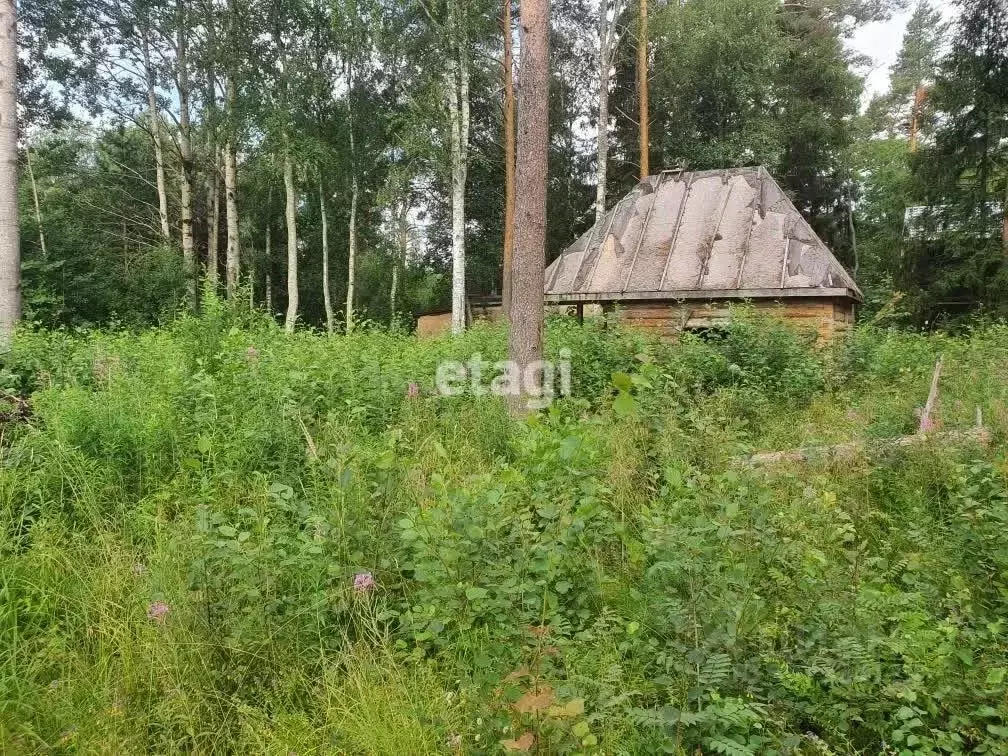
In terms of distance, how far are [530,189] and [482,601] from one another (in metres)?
4.55

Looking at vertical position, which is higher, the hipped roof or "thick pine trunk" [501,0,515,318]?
"thick pine trunk" [501,0,515,318]

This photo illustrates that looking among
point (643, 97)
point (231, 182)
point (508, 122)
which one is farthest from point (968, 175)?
point (231, 182)

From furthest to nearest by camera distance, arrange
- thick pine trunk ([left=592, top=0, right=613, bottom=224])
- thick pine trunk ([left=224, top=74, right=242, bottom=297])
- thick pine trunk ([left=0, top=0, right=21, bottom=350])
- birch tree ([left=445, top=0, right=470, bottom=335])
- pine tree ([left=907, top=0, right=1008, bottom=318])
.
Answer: thick pine trunk ([left=592, top=0, right=613, bottom=224]) → thick pine trunk ([left=224, top=74, right=242, bottom=297]) → pine tree ([left=907, top=0, right=1008, bottom=318]) → birch tree ([left=445, top=0, right=470, bottom=335]) → thick pine trunk ([left=0, top=0, right=21, bottom=350])

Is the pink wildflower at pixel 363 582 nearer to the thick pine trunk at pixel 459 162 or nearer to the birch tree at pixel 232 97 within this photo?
the thick pine trunk at pixel 459 162

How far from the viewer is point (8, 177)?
696 cm

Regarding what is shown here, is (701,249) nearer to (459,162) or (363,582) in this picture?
(459,162)

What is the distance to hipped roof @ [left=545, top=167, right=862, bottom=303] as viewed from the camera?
29.9 ft

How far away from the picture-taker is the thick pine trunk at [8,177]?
6.79 m

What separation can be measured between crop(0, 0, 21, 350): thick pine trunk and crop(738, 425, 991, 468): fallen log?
27.1ft

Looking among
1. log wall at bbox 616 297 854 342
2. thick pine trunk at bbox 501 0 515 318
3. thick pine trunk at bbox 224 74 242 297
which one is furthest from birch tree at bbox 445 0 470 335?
thick pine trunk at bbox 224 74 242 297

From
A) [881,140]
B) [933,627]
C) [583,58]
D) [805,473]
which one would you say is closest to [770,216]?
[805,473]

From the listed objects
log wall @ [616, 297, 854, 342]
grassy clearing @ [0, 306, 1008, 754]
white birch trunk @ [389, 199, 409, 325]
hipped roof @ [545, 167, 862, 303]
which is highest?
white birch trunk @ [389, 199, 409, 325]

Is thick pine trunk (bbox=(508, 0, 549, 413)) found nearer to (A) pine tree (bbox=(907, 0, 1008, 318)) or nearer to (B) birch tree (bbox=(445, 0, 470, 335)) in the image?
(B) birch tree (bbox=(445, 0, 470, 335))

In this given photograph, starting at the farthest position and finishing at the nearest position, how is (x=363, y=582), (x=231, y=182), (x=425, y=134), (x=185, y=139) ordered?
1. (x=185, y=139)
2. (x=231, y=182)
3. (x=425, y=134)
4. (x=363, y=582)
